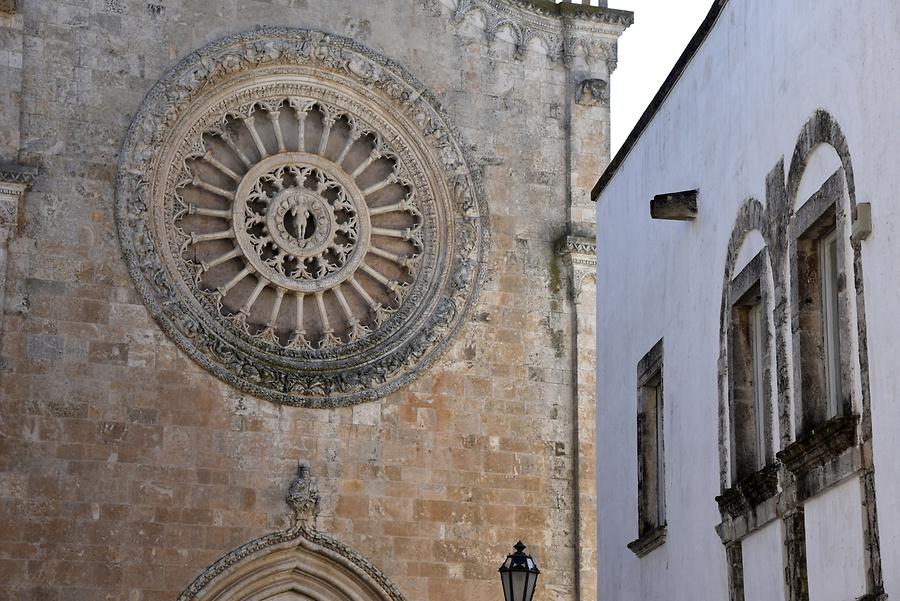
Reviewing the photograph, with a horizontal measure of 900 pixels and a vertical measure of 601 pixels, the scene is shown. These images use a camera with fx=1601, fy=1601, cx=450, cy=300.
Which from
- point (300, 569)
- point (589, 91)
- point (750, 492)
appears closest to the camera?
point (750, 492)

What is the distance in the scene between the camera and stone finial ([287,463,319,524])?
18703 millimetres

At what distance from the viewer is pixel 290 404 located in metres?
19.0

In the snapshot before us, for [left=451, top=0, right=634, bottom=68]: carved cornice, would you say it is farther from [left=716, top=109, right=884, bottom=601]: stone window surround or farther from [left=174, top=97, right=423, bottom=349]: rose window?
[left=716, top=109, right=884, bottom=601]: stone window surround

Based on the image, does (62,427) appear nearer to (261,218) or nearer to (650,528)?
(261,218)

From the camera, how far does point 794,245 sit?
9.99 metres

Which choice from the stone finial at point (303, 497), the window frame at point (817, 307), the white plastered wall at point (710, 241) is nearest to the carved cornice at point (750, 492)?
the white plastered wall at point (710, 241)

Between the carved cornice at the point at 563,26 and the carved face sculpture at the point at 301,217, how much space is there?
172 cm

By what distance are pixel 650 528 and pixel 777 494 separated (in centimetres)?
352

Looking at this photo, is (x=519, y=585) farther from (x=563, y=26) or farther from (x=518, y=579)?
(x=563, y=26)

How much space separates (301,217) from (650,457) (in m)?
7.37

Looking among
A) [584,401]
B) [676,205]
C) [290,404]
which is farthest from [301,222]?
[676,205]

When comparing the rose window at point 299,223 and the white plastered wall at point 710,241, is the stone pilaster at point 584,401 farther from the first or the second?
the white plastered wall at point 710,241

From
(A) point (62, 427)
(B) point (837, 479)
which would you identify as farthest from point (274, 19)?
(B) point (837, 479)

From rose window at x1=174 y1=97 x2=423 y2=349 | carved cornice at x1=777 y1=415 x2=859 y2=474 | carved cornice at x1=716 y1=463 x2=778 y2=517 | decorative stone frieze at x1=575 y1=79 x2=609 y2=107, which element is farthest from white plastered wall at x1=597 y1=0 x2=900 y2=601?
decorative stone frieze at x1=575 y1=79 x2=609 y2=107
